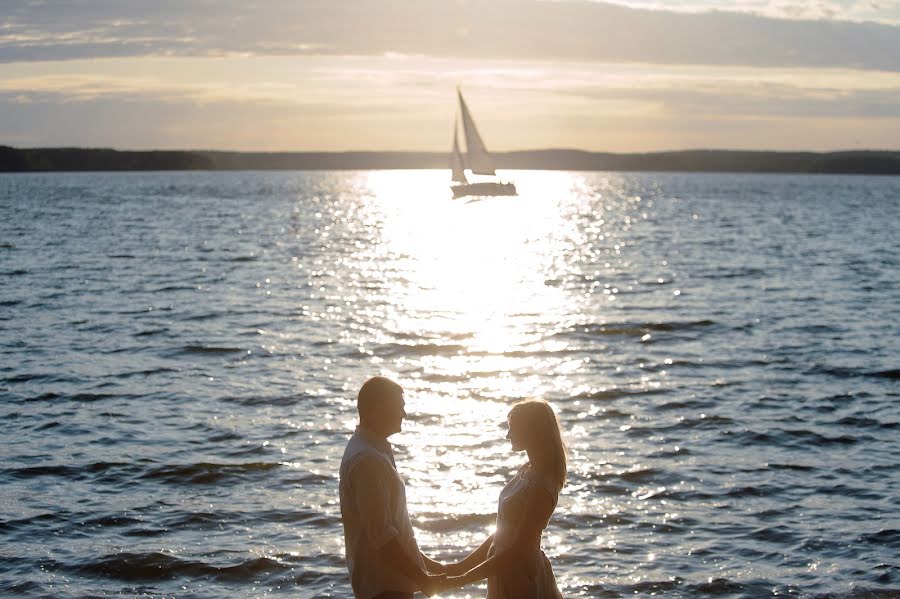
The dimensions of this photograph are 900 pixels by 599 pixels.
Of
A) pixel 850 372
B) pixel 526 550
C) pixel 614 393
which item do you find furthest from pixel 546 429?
pixel 850 372

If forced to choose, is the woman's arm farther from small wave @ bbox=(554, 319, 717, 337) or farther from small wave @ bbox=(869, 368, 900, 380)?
small wave @ bbox=(554, 319, 717, 337)

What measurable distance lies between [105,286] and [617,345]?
2268 centimetres

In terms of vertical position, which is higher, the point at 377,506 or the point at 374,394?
the point at 374,394

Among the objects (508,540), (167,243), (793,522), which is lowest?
(793,522)

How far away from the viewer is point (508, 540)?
6383mm

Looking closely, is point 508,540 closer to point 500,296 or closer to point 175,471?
point 175,471

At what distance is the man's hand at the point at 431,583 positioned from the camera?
6.45 meters

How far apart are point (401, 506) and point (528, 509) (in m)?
0.74

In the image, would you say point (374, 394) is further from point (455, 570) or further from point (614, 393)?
point (614, 393)

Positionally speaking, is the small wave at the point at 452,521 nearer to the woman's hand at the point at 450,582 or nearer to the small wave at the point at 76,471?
the small wave at the point at 76,471

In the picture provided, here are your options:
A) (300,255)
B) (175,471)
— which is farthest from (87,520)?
(300,255)

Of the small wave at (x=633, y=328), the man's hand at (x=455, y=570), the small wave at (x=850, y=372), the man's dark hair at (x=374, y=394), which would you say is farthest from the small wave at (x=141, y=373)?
the man's dark hair at (x=374, y=394)

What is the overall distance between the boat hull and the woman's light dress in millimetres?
129452

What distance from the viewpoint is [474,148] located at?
119 meters
